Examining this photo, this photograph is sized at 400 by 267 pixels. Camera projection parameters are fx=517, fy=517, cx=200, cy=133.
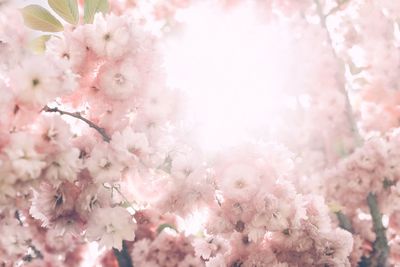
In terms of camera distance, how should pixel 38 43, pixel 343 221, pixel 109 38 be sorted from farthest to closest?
pixel 343 221 < pixel 38 43 < pixel 109 38

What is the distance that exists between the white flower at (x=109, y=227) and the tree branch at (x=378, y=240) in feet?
9.66

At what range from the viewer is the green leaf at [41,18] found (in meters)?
2.14

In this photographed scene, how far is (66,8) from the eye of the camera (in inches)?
81.5

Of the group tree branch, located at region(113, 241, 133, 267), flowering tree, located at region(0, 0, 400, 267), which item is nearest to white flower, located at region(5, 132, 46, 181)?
flowering tree, located at region(0, 0, 400, 267)

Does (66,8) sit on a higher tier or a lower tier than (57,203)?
higher

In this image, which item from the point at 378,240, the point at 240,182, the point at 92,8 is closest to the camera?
the point at 240,182

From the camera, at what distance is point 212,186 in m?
2.08

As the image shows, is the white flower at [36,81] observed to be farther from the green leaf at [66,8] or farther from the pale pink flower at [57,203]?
the green leaf at [66,8]

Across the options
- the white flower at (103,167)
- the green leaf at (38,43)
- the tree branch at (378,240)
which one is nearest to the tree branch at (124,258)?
the tree branch at (378,240)

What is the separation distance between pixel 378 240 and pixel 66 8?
3379 millimetres

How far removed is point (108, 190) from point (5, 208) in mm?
413

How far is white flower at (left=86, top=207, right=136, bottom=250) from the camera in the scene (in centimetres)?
184

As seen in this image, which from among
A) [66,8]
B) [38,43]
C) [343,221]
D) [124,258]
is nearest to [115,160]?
[66,8]

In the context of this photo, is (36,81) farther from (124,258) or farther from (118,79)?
(124,258)
